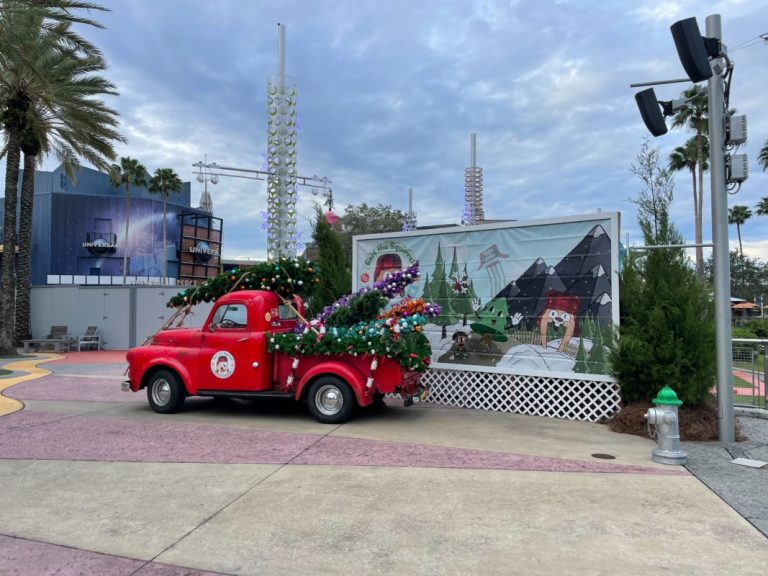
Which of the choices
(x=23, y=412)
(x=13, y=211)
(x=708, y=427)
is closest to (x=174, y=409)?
(x=23, y=412)

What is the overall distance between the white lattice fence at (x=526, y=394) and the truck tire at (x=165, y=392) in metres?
4.34

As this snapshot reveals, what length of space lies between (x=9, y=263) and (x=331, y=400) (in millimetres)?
17207

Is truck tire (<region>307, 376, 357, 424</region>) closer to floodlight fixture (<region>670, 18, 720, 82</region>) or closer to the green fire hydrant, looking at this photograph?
the green fire hydrant

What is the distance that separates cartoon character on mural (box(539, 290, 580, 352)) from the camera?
8.84m

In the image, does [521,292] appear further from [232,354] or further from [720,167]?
[232,354]

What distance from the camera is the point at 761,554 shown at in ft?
12.8

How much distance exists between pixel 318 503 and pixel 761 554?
134 inches

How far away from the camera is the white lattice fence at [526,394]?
865 centimetres

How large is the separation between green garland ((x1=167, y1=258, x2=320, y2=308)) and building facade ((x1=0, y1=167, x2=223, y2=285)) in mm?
40291

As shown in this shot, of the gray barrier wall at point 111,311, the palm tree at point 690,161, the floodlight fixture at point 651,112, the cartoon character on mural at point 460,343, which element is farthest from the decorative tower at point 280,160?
the palm tree at point 690,161

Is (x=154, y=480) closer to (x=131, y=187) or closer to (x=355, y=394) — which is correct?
(x=355, y=394)

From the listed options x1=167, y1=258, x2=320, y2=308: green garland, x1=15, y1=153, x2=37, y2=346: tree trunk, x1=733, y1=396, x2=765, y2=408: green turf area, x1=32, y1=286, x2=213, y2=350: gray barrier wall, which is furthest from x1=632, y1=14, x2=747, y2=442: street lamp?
x1=15, y1=153, x2=37, y2=346: tree trunk

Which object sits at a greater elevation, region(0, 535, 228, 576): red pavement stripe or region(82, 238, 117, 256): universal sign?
region(82, 238, 117, 256): universal sign

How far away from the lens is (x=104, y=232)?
160ft
